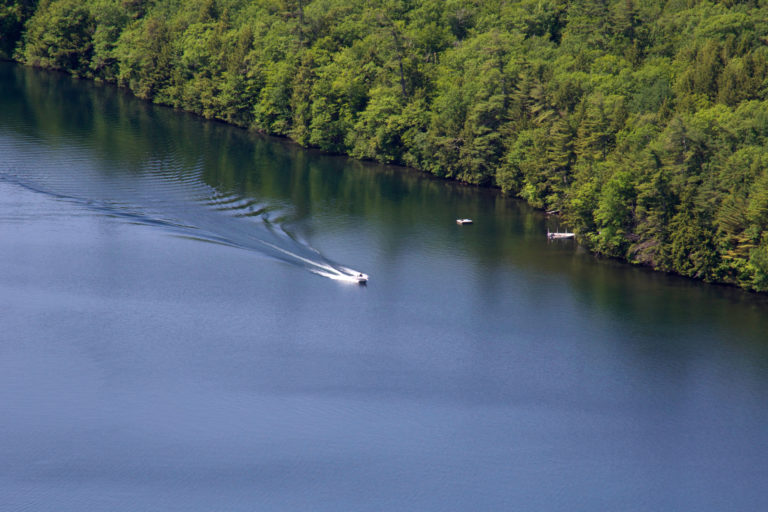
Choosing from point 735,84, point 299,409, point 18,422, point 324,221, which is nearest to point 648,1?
point 735,84

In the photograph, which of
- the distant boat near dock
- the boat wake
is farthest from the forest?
the boat wake

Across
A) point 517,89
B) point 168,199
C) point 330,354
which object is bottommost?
point 330,354

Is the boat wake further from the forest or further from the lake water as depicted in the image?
the forest

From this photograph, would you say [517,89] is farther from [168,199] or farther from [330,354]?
[330,354]

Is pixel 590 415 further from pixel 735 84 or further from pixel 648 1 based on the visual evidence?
pixel 648 1

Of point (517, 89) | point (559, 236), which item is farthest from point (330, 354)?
point (517, 89)

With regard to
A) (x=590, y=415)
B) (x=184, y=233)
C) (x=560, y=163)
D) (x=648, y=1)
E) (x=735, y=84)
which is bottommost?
(x=590, y=415)
